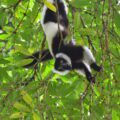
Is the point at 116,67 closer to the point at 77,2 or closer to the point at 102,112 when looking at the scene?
the point at 102,112

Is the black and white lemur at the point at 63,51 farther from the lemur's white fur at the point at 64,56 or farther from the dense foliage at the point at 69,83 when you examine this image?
the dense foliage at the point at 69,83

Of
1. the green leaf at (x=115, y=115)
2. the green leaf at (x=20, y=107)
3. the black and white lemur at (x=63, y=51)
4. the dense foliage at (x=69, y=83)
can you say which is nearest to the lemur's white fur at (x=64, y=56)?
the black and white lemur at (x=63, y=51)

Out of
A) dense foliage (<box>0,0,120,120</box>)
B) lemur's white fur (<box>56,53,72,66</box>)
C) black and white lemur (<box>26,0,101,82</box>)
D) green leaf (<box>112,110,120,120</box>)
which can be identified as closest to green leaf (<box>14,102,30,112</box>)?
dense foliage (<box>0,0,120,120</box>)

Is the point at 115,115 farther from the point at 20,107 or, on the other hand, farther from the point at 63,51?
the point at 63,51

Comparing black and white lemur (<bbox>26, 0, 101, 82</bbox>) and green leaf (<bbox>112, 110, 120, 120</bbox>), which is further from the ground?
green leaf (<bbox>112, 110, 120, 120</bbox>)

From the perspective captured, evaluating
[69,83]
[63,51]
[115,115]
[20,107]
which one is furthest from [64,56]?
[20,107]

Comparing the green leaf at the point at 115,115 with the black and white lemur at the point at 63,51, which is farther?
the black and white lemur at the point at 63,51

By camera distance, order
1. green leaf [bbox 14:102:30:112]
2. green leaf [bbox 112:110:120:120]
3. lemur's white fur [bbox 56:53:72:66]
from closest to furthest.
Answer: green leaf [bbox 14:102:30:112], green leaf [bbox 112:110:120:120], lemur's white fur [bbox 56:53:72:66]

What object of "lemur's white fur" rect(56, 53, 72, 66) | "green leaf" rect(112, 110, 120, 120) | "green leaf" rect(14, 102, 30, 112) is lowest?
"lemur's white fur" rect(56, 53, 72, 66)

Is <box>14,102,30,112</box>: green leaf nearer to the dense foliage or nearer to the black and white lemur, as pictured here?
the dense foliage

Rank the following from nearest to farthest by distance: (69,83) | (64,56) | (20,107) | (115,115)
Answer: (20,107)
(115,115)
(69,83)
(64,56)

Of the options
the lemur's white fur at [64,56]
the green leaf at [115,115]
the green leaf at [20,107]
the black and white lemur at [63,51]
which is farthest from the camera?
the lemur's white fur at [64,56]

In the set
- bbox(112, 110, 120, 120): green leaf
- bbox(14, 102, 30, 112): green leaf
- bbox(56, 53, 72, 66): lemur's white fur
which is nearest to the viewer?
bbox(14, 102, 30, 112): green leaf

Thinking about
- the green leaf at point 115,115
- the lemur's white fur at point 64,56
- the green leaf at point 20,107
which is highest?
the green leaf at point 20,107
